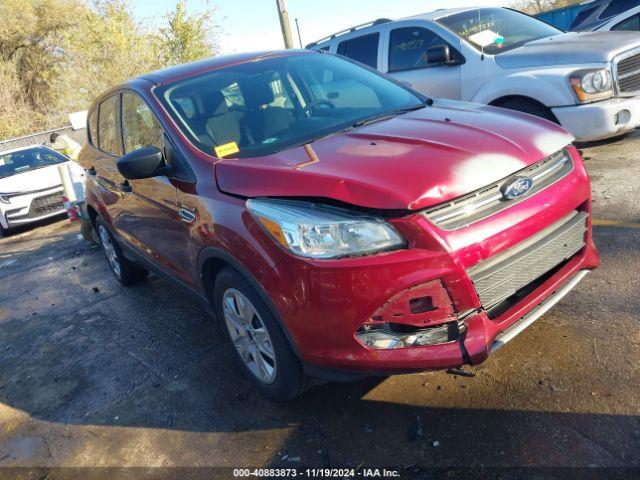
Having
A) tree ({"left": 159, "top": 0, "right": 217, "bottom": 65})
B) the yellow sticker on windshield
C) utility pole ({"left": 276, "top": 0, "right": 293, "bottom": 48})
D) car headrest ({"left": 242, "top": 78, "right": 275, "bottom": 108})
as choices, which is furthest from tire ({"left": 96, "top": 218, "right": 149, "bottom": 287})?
tree ({"left": 159, "top": 0, "right": 217, "bottom": 65})

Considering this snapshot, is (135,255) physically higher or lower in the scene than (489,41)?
lower

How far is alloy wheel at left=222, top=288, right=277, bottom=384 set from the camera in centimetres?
290

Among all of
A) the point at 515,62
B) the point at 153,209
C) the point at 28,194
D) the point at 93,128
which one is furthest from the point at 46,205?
the point at 515,62

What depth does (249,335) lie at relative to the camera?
304 cm

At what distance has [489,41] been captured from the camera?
628 centimetres

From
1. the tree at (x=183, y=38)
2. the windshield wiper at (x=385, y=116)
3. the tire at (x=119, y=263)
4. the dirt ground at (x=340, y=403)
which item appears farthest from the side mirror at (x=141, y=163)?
the tree at (x=183, y=38)

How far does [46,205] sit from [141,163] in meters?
7.75

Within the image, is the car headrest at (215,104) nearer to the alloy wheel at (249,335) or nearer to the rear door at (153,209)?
the rear door at (153,209)

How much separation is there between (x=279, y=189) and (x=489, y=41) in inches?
187

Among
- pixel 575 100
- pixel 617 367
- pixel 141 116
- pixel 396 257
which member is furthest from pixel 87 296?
pixel 575 100

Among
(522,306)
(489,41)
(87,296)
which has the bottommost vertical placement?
(87,296)

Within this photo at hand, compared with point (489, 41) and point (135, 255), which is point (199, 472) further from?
point (489, 41)

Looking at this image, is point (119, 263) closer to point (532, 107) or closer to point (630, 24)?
point (532, 107)

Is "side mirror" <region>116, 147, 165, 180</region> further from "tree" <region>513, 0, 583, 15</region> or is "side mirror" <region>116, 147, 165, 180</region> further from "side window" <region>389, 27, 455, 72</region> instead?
"tree" <region>513, 0, 583, 15</region>
